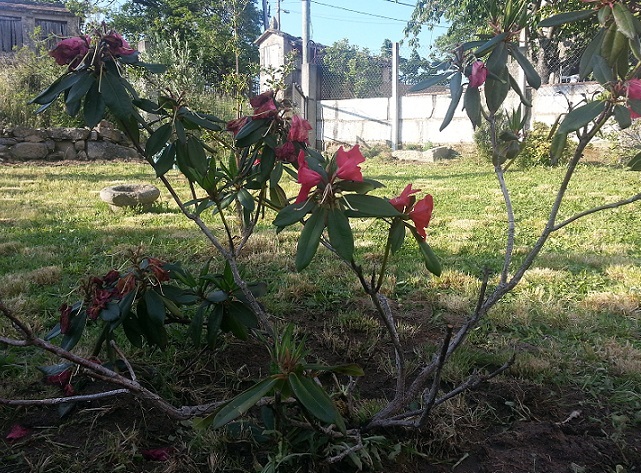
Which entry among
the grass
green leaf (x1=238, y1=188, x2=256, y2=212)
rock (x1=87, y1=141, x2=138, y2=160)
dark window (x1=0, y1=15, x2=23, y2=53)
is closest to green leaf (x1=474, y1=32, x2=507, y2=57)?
green leaf (x1=238, y1=188, x2=256, y2=212)

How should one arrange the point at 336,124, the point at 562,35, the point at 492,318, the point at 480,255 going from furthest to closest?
the point at 336,124
the point at 562,35
the point at 480,255
the point at 492,318

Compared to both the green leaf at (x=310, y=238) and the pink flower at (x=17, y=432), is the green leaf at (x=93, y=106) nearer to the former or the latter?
the green leaf at (x=310, y=238)

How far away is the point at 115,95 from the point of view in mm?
1243

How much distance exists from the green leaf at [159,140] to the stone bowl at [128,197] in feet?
13.7

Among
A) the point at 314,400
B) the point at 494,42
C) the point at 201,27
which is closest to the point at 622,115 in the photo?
the point at 494,42

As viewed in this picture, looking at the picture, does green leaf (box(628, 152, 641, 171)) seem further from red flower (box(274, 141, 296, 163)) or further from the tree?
the tree

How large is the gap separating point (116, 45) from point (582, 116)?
107 centimetres

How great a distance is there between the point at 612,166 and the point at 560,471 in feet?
30.0

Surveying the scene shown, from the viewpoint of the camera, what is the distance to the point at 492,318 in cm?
244

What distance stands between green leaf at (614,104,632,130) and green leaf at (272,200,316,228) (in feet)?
2.24

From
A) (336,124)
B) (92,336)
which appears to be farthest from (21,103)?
(92,336)

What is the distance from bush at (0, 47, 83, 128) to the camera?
34.8ft

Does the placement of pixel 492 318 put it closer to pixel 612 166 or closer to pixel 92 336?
pixel 92 336

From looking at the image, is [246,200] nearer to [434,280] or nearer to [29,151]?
[434,280]
